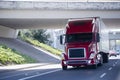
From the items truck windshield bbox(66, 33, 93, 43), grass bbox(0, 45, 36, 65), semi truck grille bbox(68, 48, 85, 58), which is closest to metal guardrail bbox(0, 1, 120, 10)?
grass bbox(0, 45, 36, 65)

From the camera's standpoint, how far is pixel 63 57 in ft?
94.6

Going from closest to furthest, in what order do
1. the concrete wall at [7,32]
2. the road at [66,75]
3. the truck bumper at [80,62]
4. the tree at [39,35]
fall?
the road at [66,75] → the truck bumper at [80,62] → the concrete wall at [7,32] → the tree at [39,35]

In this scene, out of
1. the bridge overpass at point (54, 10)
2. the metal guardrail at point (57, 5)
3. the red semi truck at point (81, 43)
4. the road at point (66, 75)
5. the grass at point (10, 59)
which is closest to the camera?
the road at point (66, 75)

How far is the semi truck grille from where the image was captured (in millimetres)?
28359

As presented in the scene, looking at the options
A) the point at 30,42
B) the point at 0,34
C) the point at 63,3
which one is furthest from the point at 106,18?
the point at 30,42

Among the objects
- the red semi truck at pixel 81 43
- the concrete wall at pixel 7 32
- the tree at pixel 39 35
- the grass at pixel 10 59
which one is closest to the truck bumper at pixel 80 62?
the red semi truck at pixel 81 43

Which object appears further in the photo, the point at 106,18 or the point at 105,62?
the point at 106,18

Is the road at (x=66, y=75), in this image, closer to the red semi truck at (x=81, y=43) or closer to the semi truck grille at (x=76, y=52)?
the red semi truck at (x=81, y=43)

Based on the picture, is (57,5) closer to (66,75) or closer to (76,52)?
(76,52)

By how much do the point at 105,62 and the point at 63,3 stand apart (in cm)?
760

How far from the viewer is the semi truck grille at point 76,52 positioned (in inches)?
1117

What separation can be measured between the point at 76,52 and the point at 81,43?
0.81 m

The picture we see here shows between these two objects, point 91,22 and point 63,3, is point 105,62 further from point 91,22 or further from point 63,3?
point 91,22

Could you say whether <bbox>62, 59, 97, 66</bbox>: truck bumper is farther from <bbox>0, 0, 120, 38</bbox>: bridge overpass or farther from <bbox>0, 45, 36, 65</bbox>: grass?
<bbox>0, 0, 120, 38</bbox>: bridge overpass
